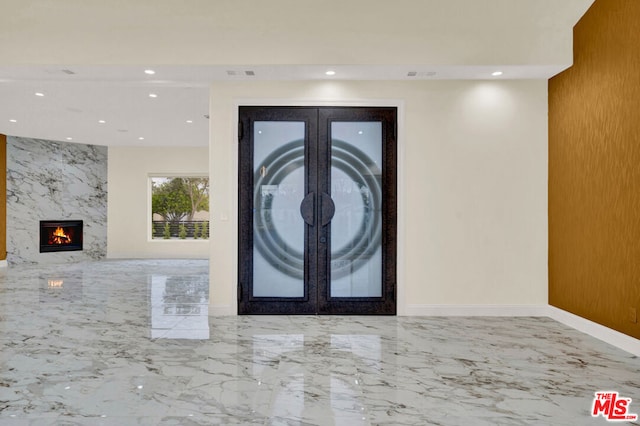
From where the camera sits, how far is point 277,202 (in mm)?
4477

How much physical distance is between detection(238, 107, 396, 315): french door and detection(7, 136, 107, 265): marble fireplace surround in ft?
23.8

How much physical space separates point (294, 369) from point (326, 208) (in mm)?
2018

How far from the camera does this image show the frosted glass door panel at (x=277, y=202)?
4.46 metres

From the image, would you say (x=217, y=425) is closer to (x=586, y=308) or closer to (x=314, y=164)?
(x=314, y=164)

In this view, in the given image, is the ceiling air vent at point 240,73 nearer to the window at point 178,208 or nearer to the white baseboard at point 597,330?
the white baseboard at point 597,330

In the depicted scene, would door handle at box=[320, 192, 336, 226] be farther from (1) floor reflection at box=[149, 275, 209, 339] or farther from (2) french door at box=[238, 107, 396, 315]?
(1) floor reflection at box=[149, 275, 209, 339]

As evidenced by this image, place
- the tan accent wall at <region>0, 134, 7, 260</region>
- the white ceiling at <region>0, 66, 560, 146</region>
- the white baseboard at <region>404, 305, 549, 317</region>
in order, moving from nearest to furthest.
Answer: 1. the white ceiling at <region>0, 66, 560, 146</region>
2. the white baseboard at <region>404, 305, 549, 317</region>
3. the tan accent wall at <region>0, 134, 7, 260</region>

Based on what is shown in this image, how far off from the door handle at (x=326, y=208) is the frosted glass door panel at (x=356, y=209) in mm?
54

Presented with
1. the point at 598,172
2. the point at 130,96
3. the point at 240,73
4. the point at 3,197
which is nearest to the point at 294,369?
the point at 240,73

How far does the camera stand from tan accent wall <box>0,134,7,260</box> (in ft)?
27.8

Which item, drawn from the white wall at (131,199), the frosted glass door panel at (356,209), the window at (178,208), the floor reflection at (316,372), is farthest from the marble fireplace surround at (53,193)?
the floor reflection at (316,372)

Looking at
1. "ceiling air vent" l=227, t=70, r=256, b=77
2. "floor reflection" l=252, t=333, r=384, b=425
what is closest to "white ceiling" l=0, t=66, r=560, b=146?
"ceiling air vent" l=227, t=70, r=256, b=77

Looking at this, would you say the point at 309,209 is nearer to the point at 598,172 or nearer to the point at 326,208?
the point at 326,208

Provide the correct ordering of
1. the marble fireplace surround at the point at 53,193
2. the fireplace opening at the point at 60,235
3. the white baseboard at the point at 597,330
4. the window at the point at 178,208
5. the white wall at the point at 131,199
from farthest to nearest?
1. the window at the point at 178,208
2. the white wall at the point at 131,199
3. the fireplace opening at the point at 60,235
4. the marble fireplace surround at the point at 53,193
5. the white baseboard at the point at 597,330
